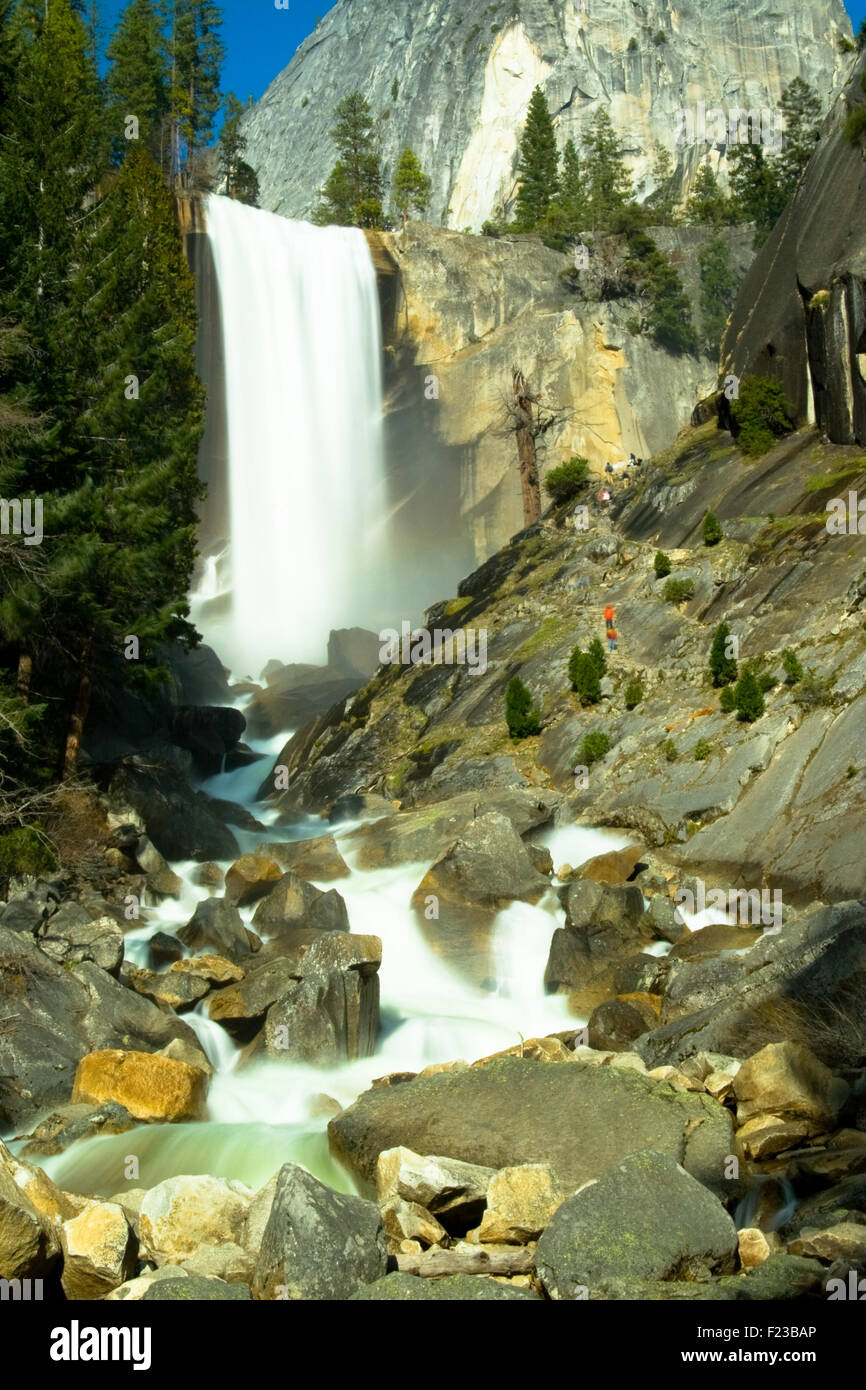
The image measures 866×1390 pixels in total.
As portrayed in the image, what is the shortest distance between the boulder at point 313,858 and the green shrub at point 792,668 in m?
9.28

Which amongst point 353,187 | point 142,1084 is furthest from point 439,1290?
point 353,187

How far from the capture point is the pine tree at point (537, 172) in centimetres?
6838

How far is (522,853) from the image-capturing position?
21.6 metres

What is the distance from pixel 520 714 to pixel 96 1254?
19065 millimetres

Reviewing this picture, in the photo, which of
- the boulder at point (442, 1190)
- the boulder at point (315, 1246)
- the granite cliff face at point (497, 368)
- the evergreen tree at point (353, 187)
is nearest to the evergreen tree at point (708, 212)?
the granite cliff face at point (497, 368)

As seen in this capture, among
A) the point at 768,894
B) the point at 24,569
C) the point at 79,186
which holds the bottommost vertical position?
the point at 768,894

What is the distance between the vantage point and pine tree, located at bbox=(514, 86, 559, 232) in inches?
2692

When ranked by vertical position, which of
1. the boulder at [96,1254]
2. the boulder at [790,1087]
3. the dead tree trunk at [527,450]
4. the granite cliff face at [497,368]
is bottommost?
the boulder at [96,1254]

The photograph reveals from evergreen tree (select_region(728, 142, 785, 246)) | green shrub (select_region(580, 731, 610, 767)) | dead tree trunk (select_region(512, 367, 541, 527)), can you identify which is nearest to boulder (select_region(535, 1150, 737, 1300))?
Answer: green shrub (select_region(580, 731, 610, 767))

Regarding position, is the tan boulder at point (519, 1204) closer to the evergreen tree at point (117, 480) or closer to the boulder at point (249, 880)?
the boulder at point (249, 880)

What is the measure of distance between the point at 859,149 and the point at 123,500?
923 inches
